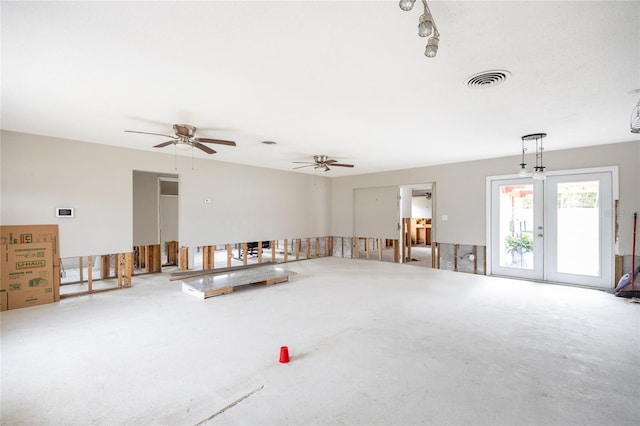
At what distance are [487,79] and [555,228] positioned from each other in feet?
14.2

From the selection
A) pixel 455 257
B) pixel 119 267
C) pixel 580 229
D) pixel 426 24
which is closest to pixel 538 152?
pixel 580 229

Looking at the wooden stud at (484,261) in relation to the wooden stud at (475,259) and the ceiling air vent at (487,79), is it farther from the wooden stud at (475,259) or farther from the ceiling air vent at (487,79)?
the ceiling air vent at (487,79)

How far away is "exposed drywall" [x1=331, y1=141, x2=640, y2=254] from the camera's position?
472 cm

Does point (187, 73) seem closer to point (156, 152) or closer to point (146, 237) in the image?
point (156, 152)

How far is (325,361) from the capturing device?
2.54 meters

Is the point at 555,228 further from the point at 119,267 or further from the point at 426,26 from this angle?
the point at 119,267

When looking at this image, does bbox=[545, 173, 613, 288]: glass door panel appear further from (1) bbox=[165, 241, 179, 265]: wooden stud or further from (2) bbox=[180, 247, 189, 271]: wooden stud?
(1) bbox=[165, 241, 179, 265]: wooden stud

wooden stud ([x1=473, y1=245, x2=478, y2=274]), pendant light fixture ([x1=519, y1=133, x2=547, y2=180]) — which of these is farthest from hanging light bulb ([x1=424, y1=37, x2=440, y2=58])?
wooden stud ([x1=473, y1=245, x2=478, y2=274])

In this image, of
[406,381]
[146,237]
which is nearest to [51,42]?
[406,381]

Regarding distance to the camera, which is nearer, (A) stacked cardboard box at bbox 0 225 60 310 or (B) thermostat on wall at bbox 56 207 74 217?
(A) stacked cardboard box at bbox 0 225 60 310

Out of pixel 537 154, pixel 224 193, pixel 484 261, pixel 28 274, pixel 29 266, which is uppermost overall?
pixel 537 154

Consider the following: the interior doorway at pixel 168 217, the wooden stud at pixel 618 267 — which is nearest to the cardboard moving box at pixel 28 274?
the interior doorway at pixel 168 217

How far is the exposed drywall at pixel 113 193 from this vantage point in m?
4.38

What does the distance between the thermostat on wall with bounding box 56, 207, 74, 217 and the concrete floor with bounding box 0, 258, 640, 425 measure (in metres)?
1.39
